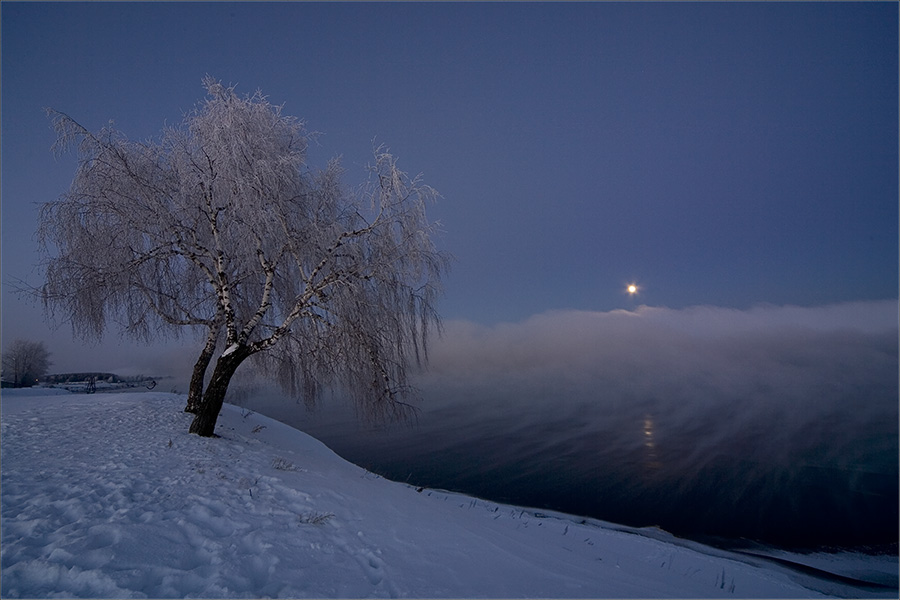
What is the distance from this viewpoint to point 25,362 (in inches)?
1801

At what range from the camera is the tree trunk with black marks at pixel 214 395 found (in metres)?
8.18

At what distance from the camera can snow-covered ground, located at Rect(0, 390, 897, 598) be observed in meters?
3.13

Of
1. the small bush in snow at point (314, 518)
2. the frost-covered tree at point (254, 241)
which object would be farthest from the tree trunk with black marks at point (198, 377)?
the small bush in snow at point (314, 518)

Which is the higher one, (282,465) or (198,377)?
(198,377)

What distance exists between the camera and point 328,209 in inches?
353

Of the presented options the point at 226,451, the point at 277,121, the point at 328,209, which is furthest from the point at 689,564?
the point at 277,121

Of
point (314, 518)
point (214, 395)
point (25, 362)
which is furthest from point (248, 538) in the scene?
point (25, 362)

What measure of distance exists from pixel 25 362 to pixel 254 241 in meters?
58.6

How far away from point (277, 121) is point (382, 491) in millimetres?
8227

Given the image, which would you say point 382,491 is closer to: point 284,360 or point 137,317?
point 284,360

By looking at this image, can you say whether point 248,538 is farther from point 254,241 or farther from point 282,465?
point 254,241

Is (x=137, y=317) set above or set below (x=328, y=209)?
below

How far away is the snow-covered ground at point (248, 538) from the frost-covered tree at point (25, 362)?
53247 millimetres

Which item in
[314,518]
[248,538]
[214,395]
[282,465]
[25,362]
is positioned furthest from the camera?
[25,362]
